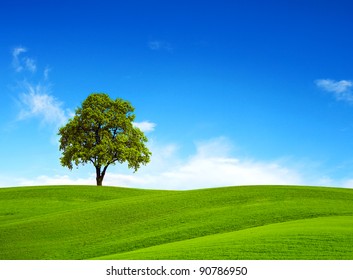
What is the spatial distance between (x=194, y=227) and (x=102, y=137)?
3691cm

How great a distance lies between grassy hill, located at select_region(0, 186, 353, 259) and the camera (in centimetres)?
1778

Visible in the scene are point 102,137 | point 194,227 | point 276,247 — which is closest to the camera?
point 276,247

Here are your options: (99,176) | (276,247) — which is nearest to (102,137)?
(99,176)

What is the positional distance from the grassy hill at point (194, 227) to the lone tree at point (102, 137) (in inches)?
670

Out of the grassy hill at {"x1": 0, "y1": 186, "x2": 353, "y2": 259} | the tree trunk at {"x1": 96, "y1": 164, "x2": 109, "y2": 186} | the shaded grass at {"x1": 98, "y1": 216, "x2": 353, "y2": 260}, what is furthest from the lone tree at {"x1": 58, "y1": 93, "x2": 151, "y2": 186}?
the shaded grass at {"x1": 98, "y1": 216, "x2": 353, "y2": 260}

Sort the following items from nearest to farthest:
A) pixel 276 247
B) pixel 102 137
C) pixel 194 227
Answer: pixel 276 247
pixel 194 227
pixel 102 137

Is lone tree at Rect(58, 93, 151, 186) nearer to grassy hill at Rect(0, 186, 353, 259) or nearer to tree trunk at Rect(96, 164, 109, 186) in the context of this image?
tree trunk at Rect(96, 164, 109, 186)

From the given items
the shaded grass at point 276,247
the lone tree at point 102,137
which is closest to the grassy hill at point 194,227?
the shaded grass at point 276,247

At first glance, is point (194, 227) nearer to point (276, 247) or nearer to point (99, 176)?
point (276, 247)

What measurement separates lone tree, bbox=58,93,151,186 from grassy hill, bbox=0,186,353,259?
17026mm

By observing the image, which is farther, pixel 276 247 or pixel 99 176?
pixel 99 176

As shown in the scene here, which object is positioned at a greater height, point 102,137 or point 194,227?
point 102,137

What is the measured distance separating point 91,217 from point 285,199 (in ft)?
48.2

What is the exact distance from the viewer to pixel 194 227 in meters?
26.5
